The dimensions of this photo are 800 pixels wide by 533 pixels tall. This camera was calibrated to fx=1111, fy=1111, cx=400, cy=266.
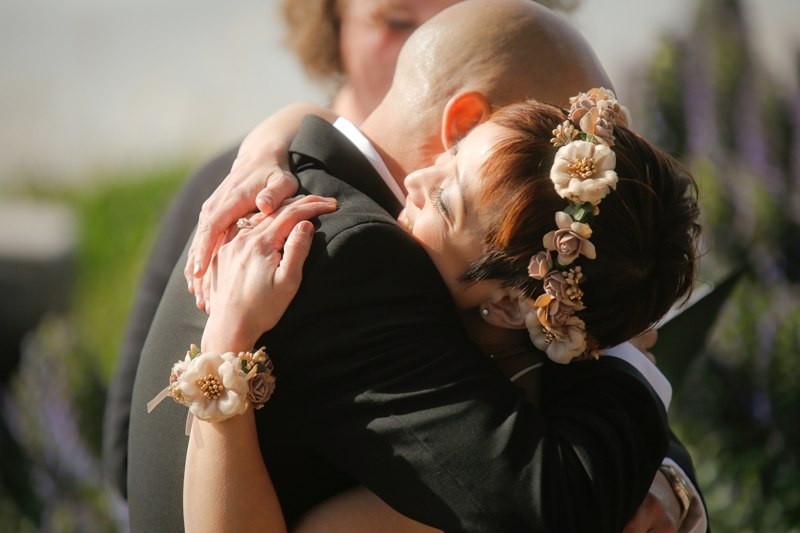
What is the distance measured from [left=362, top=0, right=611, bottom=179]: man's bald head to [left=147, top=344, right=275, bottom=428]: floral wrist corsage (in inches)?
21.6

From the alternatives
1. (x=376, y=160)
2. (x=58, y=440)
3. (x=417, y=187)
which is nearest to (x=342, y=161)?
(x=376, y=160)

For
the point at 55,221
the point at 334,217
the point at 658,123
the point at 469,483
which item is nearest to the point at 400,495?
the point at 469,483

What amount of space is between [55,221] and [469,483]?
5.95m

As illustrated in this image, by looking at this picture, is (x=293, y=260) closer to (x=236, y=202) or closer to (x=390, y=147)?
(x=236, y=202)

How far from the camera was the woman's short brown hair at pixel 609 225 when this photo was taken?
187 centimetres

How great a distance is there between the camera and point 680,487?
2254 mm

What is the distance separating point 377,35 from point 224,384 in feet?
5.76

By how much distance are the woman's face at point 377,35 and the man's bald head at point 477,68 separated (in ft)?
3.01

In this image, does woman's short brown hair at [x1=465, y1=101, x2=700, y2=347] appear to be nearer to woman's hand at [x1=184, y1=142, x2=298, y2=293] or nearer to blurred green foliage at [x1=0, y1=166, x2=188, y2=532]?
woman's hand at [x1=184, y1=142, x2=298, y2=293]

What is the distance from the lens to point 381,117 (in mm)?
2242

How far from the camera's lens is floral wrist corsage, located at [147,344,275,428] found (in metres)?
1.83

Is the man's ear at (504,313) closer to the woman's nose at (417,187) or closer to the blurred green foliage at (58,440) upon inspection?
the woman's nose at (417,187)

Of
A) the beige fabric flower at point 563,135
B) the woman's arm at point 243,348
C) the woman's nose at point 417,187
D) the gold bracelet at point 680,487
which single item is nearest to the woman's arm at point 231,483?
the woman's arm at point 243,348

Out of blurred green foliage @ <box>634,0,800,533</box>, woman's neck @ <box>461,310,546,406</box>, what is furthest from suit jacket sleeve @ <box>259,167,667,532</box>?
blurred green foliage @ <box>634,0,800,533</box>
